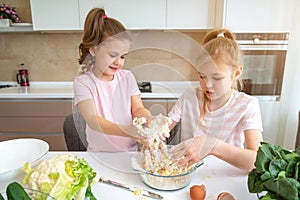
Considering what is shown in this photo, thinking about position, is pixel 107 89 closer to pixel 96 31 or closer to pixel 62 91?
pixel 96 31

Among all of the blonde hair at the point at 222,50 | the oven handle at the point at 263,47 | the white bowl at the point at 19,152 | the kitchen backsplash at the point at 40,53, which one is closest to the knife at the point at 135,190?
the white bowl at the point at 19,152

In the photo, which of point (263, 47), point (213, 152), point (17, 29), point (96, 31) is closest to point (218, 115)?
point (213, 152)

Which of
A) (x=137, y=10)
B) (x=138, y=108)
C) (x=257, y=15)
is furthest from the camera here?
(x=137, y=10)

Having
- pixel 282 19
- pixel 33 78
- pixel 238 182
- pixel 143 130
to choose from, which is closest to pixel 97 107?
pixel 143 130

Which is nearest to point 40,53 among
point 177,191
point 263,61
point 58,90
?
point 58,90

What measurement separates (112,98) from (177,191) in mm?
377

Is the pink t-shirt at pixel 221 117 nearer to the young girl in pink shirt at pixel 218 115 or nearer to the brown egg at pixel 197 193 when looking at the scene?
the young girl in pink shirt at pixel 218 115

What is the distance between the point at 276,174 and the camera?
49cm

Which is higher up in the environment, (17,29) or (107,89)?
(17,29)

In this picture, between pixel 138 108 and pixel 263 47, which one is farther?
pixel 263 47

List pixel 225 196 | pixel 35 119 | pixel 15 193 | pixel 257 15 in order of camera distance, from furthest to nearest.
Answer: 1. pixel 35 119
2. pixel 257 15
3. pixel 225 196
4. pixel 15 193

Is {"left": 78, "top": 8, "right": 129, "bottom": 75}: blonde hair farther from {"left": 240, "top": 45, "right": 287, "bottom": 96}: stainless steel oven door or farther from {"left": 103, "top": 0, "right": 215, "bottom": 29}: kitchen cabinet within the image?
{"left": 240, "top": 45, "right": 287, "bottom": 96}: stainless steel oven door

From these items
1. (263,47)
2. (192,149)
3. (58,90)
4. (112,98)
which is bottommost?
(58,90)

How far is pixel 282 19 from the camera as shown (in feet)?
5.40
